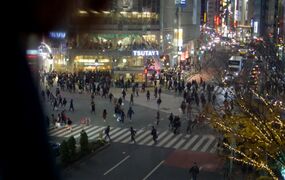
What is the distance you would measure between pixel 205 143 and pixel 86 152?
533cm

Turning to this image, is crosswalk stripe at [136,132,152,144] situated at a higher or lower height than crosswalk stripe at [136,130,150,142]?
lower

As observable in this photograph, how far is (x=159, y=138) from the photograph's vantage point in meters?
21.4

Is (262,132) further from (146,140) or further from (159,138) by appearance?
(159,138)

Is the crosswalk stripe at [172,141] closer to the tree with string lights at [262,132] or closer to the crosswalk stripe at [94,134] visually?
the crosswalk stripe at [94,134]

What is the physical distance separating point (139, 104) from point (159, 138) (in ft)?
29.0

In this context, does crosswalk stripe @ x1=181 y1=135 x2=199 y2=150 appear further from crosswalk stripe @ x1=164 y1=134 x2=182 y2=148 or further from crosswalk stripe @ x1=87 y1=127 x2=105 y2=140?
crosswalk stripe @ x1=87 y1=127 x2=105 y2=140

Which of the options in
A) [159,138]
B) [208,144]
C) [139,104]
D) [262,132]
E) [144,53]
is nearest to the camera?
[262,132]

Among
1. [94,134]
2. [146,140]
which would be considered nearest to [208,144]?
[146,140]

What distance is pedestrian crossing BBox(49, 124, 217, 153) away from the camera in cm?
2014

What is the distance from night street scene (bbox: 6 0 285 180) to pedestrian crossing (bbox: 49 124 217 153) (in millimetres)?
44

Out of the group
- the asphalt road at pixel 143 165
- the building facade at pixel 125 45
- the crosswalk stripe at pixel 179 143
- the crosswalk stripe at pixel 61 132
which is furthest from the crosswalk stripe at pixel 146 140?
the building facade at pixel 125 45

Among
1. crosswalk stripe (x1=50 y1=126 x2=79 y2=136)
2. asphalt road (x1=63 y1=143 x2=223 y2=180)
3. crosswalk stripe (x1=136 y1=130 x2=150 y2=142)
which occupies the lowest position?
asphalt road (x1=63 y1=143 x2=223 y2=180)

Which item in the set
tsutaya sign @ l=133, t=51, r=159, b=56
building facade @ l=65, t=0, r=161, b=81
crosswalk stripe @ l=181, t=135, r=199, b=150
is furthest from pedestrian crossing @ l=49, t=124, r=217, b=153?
tsutaya sign @ l=133, t=51, r=159, b=56

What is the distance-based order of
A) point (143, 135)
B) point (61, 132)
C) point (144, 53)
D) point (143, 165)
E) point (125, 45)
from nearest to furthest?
point (143, 165)
point (143, 135)
point (61, 132)
point (144, 53)
point (125, 45)
